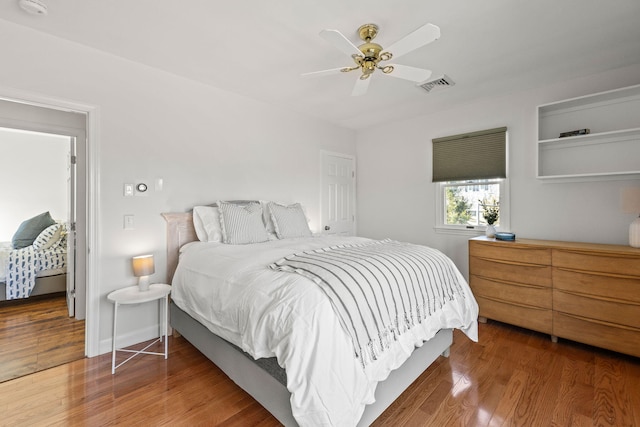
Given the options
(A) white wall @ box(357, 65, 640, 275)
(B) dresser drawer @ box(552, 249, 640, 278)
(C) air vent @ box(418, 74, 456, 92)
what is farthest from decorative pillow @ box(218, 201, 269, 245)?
(B) dresser drawer @ box(552, 249, 640, 278)

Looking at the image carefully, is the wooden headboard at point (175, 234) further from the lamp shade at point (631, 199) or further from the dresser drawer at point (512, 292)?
the lamp shade at point (631, 199)

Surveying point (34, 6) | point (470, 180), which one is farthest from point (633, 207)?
point (34, 6)

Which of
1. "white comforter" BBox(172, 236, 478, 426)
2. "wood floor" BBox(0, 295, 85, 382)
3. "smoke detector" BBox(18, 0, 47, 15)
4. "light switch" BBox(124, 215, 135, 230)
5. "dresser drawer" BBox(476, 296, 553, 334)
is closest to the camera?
"white comforter" BBox(172, 236, 478, 426)

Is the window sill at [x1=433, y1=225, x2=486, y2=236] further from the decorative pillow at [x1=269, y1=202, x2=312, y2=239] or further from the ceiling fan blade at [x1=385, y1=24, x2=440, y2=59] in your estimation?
the ceiling fan blade at [x1=385, y1=24, x2=440, y2=59]

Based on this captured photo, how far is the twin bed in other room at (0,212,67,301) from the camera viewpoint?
3.34 metres

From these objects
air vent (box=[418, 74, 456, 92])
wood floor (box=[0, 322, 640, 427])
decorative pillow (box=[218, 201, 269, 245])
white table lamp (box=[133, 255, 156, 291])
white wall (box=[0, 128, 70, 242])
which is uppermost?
air vent (box=[418, 74, 456, 92])

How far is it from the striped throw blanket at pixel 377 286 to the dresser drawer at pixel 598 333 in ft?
3.72

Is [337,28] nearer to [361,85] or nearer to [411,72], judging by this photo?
[361,85]

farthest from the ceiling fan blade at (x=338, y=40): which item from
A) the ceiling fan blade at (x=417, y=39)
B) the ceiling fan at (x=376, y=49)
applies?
the ceiling fan blade at (x=417, y=39)

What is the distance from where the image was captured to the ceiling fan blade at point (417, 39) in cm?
157

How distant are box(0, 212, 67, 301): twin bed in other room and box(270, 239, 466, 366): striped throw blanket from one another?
11.9ft

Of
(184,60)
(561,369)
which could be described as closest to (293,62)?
(184,60)

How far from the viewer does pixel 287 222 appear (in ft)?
9.73

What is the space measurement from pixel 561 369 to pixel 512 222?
1580mm
